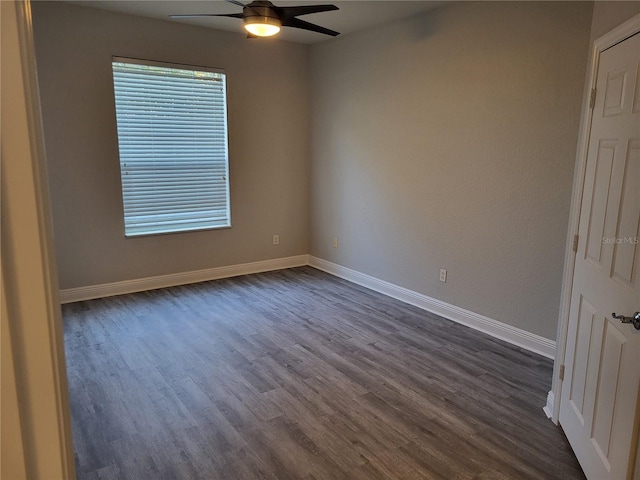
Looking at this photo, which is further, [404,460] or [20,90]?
[404,460]

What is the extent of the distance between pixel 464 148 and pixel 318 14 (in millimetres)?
1802

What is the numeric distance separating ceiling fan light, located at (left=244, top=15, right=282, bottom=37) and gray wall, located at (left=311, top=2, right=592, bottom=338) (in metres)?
1.68

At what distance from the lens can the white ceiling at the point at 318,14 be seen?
3.83 metres

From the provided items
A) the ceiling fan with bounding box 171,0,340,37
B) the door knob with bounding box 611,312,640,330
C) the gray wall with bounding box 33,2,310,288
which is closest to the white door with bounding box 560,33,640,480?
the door knob with bounding box 611,312,640,330

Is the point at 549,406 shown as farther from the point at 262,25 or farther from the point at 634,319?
the point at 262,25

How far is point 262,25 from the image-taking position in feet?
9.57

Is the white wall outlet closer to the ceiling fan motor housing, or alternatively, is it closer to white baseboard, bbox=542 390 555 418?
white baseboard, bbox=542 390 555 418

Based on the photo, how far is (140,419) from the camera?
2.56 meters

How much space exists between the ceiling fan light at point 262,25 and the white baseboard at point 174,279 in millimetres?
2951

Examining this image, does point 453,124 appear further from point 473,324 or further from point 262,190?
point 262,190

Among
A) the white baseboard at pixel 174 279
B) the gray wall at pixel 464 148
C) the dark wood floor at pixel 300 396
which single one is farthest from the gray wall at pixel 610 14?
the white baseboard at pixel 174 279

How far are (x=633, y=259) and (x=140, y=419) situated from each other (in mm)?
2560

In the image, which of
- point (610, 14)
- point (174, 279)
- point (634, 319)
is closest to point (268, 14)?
point (610, 14)

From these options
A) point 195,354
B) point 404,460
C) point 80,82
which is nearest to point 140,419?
point 195,354
